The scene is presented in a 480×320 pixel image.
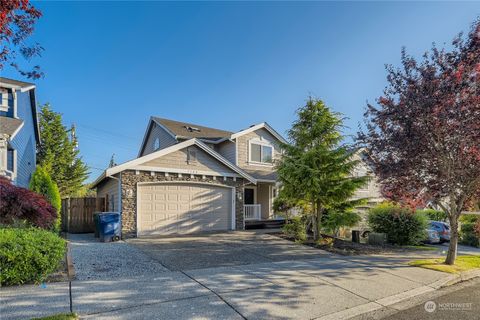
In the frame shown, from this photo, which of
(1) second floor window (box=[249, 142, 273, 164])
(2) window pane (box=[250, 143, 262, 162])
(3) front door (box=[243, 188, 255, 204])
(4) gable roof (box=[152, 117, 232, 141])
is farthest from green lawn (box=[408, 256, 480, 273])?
(4) gable roof (box=[152, 117, 232, 141])

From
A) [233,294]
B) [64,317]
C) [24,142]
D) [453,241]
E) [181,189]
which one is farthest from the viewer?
[24,142]

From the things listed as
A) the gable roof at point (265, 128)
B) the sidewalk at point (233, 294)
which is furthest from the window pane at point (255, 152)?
the sidewalk at point (233, 294)

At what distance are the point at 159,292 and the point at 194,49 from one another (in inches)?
463

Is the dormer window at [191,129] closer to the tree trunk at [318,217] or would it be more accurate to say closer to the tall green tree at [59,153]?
the tree trunk at [318,217]

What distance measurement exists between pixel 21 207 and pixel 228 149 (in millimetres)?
13429

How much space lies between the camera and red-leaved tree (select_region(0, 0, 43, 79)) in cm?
364

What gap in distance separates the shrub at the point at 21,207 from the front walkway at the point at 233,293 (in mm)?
1991

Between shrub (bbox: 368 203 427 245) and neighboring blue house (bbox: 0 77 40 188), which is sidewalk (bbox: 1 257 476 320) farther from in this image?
neighboring blue house (bbox: 0 77 40 188)

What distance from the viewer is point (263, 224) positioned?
675 inches

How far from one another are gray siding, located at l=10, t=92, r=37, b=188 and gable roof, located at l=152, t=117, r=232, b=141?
24.5 feet

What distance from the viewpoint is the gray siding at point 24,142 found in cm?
1448

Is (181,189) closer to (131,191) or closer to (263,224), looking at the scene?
(131,191)

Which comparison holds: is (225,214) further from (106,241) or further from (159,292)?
(159,292)

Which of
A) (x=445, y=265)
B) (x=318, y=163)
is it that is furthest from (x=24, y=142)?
(x=445, y=265)
